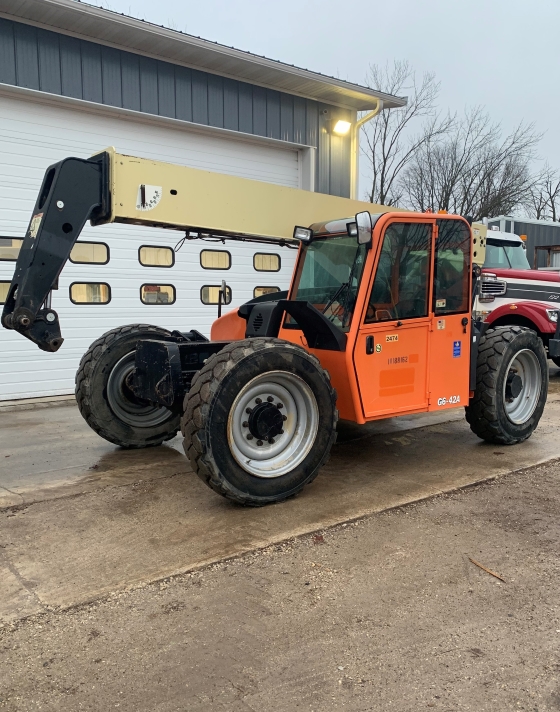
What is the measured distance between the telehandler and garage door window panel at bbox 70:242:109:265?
3873mm

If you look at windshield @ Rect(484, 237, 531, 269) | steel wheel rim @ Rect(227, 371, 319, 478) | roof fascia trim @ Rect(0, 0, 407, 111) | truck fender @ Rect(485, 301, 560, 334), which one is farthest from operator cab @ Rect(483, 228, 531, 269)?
steel wheel rim @ Rect(227, 371, 319, 478)

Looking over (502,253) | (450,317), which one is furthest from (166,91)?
(450,317)

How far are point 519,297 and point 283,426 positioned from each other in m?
7.46

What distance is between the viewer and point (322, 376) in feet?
15.2

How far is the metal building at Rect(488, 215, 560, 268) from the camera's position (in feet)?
50.5

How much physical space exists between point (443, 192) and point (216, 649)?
3033 centimetres

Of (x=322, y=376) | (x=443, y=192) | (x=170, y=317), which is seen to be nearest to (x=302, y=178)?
(x=170, y=317)

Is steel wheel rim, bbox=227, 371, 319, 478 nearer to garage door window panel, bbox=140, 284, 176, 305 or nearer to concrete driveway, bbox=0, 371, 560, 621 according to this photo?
concrete driveway, bbox=0, 371, 560, 621

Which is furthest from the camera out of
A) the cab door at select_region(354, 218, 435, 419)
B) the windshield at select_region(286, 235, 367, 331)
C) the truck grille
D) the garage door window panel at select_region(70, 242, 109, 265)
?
the truck grille

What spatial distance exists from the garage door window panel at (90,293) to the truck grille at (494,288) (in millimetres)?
6408

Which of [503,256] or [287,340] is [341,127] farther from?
[287,340]

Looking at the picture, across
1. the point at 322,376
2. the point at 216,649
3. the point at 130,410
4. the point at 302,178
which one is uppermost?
the point at 302,178

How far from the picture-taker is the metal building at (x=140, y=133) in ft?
29.0

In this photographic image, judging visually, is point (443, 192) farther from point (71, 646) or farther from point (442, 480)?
→ point (71, 646)
